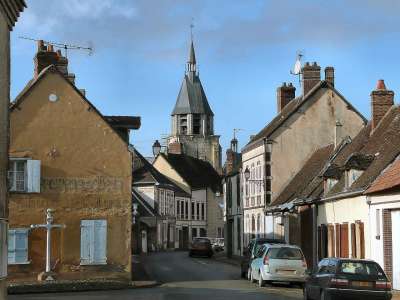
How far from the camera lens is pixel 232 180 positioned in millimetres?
58531

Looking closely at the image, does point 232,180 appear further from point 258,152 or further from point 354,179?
point 354,179

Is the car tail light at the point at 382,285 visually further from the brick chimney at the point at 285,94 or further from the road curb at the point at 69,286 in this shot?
the brick chimney at the point at 285,94

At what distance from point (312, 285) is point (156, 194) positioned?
56324mm

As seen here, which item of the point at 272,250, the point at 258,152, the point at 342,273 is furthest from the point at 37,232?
the point at 258,152

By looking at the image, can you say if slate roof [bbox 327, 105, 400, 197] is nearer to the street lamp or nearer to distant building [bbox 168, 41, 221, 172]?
the street lamp

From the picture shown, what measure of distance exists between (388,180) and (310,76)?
2293 centimetres

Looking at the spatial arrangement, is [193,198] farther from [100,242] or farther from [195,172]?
[100,242]

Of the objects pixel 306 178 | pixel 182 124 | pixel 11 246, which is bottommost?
pixel 11 246

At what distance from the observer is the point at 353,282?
19.3 meters

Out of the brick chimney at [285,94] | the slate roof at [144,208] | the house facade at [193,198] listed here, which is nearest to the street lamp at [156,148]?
the house facade at [193,198]

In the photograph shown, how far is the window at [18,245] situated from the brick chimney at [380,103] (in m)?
15.3

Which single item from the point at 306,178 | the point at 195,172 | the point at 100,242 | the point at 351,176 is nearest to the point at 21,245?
the point at 100,242

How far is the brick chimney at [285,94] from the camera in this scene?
171 feet

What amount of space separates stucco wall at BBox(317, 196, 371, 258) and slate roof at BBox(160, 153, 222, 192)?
57832mm
